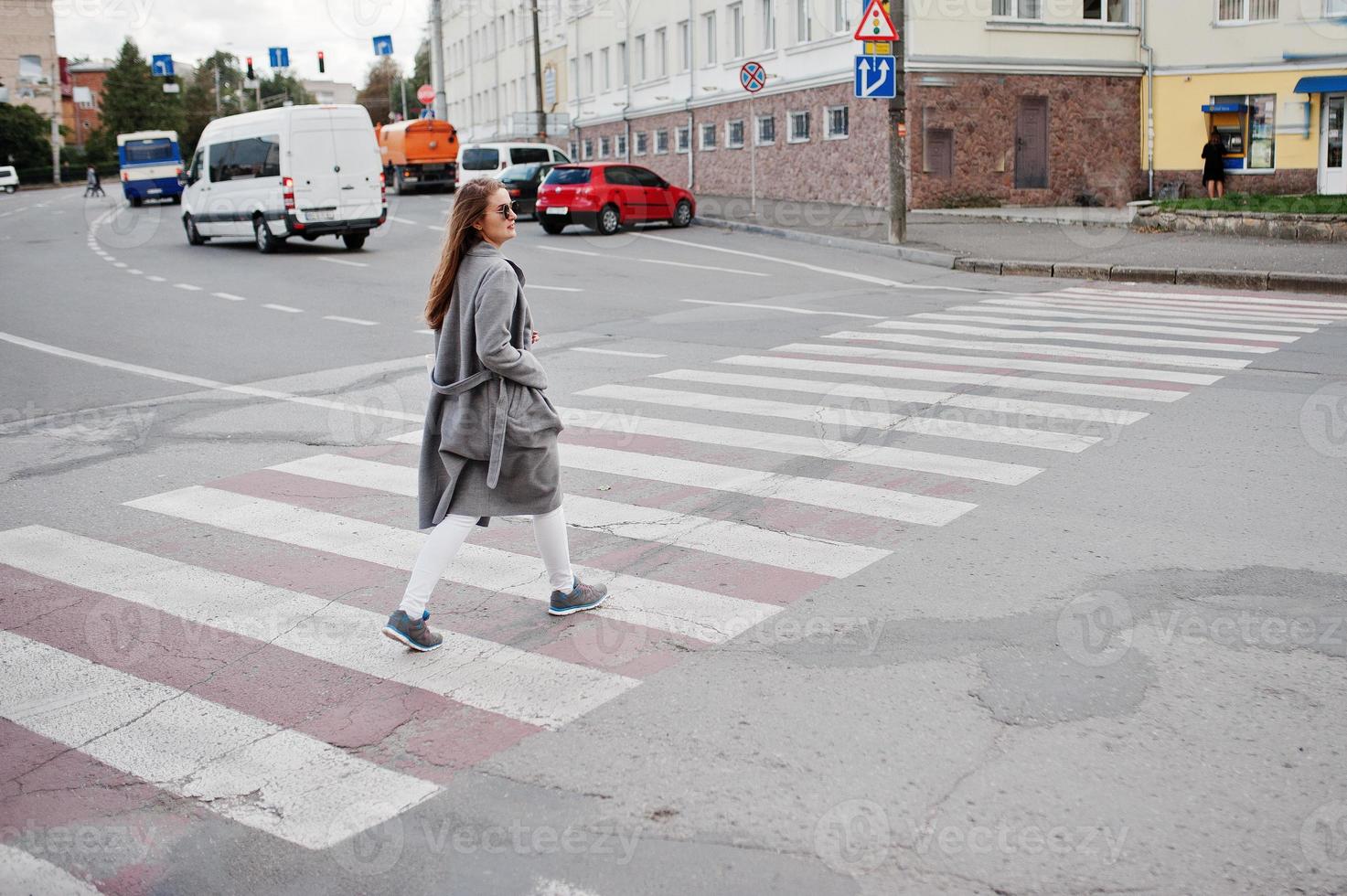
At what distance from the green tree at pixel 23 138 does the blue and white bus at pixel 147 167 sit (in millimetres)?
42056

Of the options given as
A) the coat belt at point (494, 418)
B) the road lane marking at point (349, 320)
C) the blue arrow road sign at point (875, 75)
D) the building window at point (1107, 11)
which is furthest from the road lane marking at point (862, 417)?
the building window at point (1107, 11)

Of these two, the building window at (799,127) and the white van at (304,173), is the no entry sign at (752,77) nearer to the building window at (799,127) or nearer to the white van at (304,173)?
the white van at (304,173)

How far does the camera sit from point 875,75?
72.6 ft

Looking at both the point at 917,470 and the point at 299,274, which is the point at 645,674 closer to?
the point at 917,470

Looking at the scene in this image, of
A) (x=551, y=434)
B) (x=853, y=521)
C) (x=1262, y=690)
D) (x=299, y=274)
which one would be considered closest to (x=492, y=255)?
(x=551, y=434)

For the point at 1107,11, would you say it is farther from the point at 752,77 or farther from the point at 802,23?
the point at 752,77

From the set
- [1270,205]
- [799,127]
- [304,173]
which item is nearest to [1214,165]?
[1270,205]

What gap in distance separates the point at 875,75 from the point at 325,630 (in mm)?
18876

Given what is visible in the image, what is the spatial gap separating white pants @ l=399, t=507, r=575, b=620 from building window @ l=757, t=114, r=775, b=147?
33843 mm

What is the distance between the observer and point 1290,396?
936 centimetres

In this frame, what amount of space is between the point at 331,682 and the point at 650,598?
142 centimetres

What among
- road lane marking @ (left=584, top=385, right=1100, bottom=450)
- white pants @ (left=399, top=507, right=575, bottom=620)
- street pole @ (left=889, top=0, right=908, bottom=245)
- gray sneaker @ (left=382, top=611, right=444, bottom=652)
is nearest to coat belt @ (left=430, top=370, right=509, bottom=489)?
white pants @ (left=399, top=507, right=575, bottom=620)

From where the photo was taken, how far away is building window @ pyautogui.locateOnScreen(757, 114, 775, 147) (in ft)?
124

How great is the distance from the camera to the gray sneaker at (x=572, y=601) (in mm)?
5391
